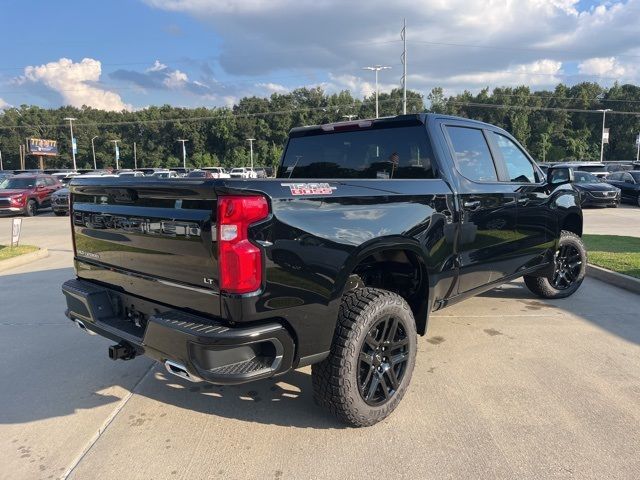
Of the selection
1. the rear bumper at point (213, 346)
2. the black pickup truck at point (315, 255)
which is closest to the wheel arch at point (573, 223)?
the black pickup truck at point (315, 255)

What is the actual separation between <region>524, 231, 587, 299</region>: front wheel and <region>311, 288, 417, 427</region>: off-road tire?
3550mm

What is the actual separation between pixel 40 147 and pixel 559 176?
85.9m

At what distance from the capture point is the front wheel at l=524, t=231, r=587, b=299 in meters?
5.92

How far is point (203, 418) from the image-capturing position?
3307 millimetres

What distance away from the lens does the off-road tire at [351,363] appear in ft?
9.51

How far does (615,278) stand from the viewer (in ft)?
22.2

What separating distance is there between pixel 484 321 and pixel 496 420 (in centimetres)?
217

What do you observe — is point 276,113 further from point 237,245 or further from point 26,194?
point 237,245

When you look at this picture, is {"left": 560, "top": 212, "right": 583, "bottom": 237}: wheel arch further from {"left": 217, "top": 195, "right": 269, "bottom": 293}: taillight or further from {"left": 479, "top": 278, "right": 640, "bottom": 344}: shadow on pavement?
{"left": 217, "top": 195, "right": 269, "bottom": 293}: taillight

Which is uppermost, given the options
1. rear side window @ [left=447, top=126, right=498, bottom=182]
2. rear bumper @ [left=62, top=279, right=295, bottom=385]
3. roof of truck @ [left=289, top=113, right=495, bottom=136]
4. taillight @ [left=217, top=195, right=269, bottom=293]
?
roof of truck @ [left=289, top=113, right=495, bottom=136]

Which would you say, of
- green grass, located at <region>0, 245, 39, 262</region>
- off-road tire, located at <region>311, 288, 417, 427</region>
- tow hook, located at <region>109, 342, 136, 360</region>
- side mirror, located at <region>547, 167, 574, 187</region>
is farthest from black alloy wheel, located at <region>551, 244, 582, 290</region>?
green grass, located at <region>0, 245, 39, 262</region>

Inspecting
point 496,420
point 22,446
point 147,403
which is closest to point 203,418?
point 147,403

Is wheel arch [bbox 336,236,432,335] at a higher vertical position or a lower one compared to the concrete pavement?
higher

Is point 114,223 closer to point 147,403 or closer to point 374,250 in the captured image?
point 147,403
